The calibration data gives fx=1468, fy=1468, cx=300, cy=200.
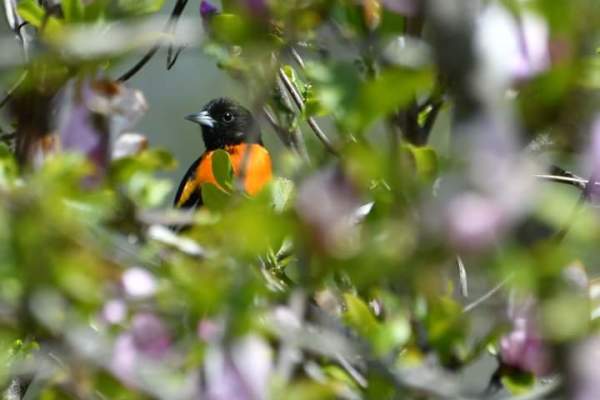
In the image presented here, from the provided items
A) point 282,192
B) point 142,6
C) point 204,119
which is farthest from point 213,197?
point 204,119

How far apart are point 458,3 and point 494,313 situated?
0.68m

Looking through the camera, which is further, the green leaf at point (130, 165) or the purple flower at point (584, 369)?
the green leaf at point (130, 165)

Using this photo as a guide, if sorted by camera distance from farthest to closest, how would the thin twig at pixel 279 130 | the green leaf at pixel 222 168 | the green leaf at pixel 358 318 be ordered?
the thin twig at pixel 279 130 → the green leaf at pixel 222 168 → the green leaf at pixel 358 318

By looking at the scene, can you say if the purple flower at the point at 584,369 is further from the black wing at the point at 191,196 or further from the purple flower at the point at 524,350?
the black wing at the point at 191,196

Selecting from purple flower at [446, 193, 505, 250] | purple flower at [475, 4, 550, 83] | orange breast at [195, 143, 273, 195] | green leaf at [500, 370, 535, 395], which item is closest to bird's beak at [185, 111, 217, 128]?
orange breast at [195, 143, 273, 195]

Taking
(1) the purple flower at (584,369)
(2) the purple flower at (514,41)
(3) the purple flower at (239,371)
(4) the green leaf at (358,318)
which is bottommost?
(4) the green leaf at (358,318)

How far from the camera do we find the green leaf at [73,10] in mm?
1685

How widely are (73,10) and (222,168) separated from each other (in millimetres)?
689

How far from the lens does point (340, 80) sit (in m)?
1.25

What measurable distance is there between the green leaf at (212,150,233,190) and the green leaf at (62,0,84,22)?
66cm

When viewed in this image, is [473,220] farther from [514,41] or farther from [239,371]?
[239,371]

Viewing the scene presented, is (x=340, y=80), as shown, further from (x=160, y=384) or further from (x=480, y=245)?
(x=160, y=384)

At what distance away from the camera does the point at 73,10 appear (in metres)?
1.70

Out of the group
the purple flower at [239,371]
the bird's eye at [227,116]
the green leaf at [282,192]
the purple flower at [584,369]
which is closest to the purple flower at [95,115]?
the purple flower at [239,371]
